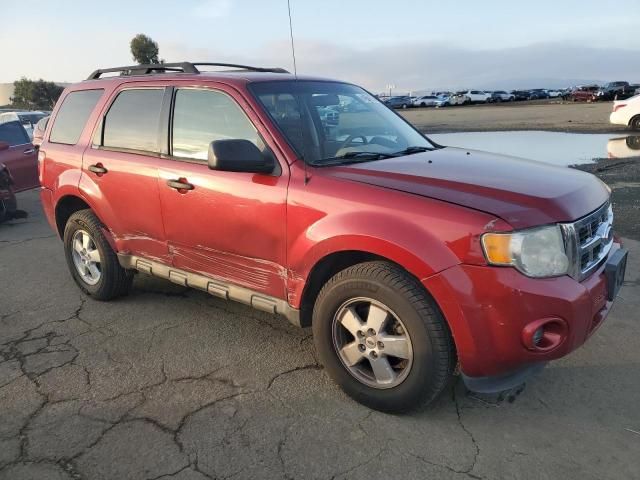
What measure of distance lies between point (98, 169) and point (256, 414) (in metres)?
2.45

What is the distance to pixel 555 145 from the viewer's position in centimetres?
1427

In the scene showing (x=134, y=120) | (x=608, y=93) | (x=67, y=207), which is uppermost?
(x=134, y=120)

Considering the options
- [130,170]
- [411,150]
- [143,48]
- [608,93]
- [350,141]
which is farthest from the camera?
[143,48]

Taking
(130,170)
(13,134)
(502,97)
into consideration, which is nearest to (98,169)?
(130,170)

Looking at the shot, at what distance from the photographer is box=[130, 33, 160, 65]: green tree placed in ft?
169

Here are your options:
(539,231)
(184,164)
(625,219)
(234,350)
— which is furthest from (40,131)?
(625,219)

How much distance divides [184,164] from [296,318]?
1331 mm

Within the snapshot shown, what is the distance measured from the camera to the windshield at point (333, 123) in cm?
335

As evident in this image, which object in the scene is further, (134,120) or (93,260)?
(93,260)

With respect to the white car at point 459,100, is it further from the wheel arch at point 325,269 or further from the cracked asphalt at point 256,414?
the wheel arch at point 325,269

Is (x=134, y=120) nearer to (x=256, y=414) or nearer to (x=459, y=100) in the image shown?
(x=256, y=414)

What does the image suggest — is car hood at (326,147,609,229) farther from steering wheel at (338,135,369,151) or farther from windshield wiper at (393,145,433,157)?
steering wheel at (338,135,369,151)

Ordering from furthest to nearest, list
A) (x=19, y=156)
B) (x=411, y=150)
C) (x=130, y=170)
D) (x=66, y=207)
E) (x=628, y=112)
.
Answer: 1. (x=628, y=112)
2. (x=19, y=156)
3. (x=66, y=207)
4. (x=130, y=170)
5. (x=411, y=150)

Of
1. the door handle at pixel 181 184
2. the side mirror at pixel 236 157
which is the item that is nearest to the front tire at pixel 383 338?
the side mirror at pixel 236 157
